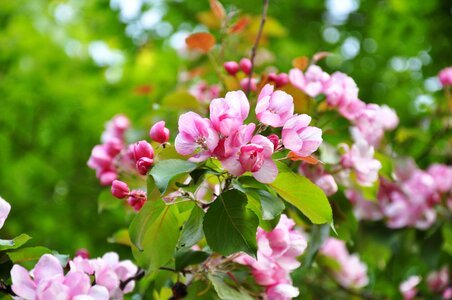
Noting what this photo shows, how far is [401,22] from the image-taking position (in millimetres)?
3275

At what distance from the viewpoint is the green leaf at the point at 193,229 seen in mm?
1174

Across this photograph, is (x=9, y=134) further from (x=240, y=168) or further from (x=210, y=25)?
(x=240, y=168)

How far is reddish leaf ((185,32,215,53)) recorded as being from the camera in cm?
188

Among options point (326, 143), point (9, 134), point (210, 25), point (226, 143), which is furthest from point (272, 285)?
point (9, 134)

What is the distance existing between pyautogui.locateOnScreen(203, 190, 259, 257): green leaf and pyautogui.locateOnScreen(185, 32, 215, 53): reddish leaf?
2.77 ft

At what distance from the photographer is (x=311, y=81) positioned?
164cm

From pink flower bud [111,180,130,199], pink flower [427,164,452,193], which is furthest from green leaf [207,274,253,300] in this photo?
pink flower [427,164,452,193]

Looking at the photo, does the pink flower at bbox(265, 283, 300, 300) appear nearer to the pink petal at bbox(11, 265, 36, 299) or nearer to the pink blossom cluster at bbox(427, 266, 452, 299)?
A: the pink petal at bbox(11, 265, 36, 299)

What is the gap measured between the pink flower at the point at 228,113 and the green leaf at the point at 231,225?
121 mm

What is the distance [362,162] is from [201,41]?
2.03ft

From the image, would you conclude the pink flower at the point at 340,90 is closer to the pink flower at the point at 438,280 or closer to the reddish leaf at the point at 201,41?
the reddish leaf at the point at 201,41

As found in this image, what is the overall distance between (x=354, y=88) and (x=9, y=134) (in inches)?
124

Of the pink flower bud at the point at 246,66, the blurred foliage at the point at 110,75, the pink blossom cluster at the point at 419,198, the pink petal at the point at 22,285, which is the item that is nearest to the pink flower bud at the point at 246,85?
the pink flower bud at the point at 246,66

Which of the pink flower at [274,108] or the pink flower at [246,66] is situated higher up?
the pink flower at [274,108]
